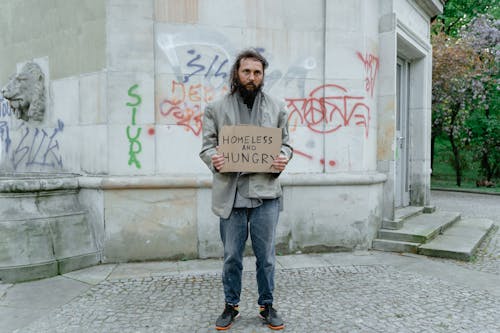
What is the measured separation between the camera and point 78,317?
11.6 feet

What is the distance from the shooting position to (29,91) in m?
6.02

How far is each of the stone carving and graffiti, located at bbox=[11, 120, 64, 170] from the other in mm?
281

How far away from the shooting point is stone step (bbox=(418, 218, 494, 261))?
5.41 m

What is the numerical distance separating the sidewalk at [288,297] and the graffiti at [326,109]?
1786mm

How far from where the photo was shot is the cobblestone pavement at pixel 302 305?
3355mm

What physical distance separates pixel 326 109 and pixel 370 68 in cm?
97

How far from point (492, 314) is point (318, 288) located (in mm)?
1531

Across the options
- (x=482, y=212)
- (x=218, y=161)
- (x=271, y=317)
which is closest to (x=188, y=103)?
(x=218, y=161)

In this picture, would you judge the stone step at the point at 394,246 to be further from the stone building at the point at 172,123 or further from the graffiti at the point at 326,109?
the graffiti at the point at 326,109

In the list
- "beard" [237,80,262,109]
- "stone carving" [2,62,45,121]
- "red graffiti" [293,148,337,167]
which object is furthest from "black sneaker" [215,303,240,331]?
"stone carving" [2,62,45,121]

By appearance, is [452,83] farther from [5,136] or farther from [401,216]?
[5,136]

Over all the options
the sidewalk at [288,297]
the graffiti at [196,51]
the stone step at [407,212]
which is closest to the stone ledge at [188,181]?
the sidewalk at [288,297]

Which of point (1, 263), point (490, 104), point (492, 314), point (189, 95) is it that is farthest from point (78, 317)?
point (490, 104)

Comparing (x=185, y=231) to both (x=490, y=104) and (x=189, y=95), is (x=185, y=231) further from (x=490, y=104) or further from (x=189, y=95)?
(x=490, y=104)
